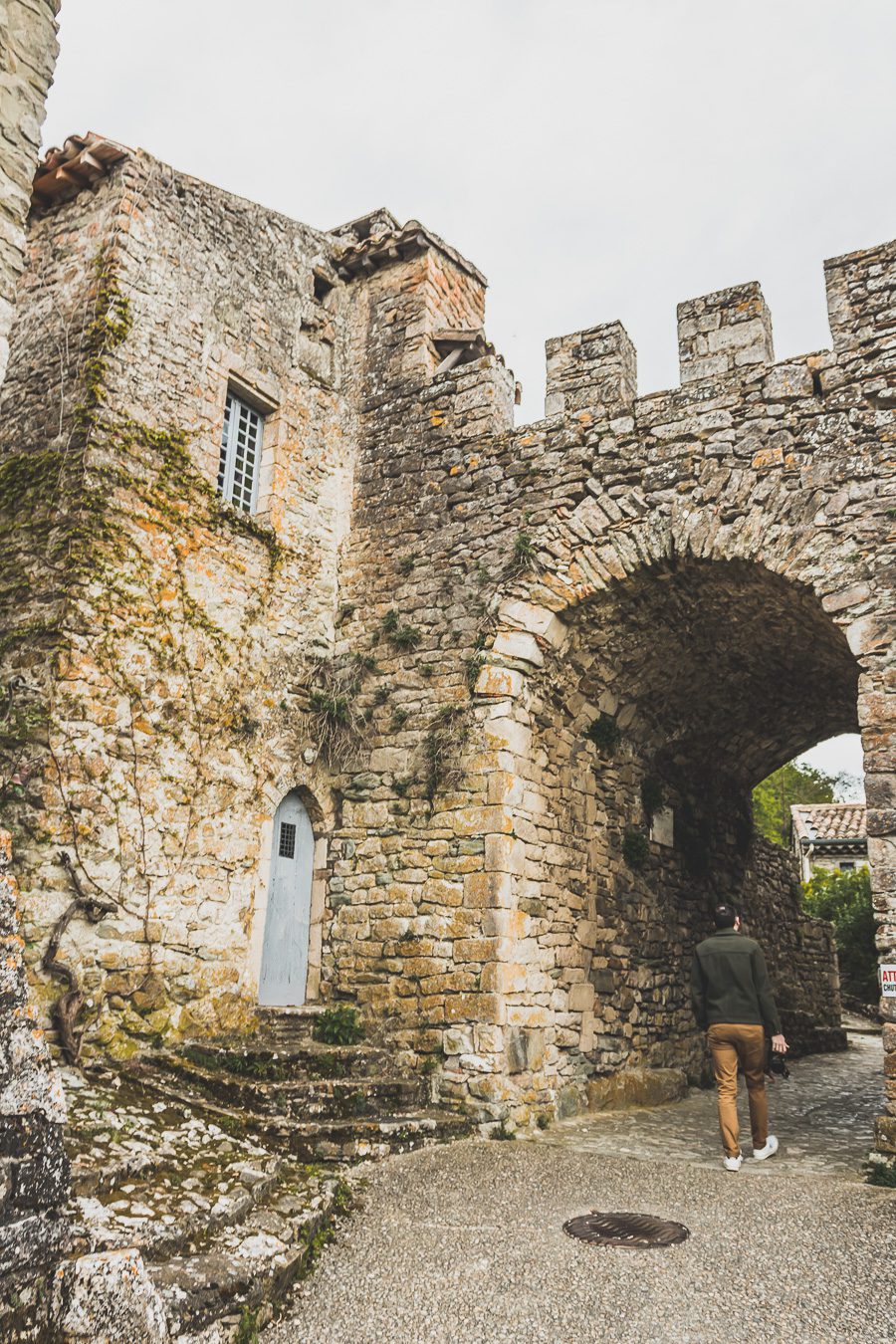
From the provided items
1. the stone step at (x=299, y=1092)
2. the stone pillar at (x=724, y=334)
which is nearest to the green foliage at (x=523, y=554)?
the stone pillar at (x=724, y=334)

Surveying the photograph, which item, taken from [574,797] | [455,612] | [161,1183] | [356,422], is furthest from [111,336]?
[161,1183]

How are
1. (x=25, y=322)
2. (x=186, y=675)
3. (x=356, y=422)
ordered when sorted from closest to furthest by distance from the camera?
(x=186, y=675) < (x=25, y=322) < (x=356, y=422)

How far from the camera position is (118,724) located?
636 centimetres

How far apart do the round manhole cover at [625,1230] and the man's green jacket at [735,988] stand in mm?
1554

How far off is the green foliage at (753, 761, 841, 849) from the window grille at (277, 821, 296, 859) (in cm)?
2479

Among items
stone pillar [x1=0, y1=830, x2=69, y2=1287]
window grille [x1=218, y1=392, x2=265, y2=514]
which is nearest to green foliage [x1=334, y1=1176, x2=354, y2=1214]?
stone pillar [x1=0, y1=830, x2=69, y2=1287]

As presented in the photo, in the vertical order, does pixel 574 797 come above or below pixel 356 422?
below

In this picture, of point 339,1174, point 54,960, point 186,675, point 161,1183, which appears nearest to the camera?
point 161,1183

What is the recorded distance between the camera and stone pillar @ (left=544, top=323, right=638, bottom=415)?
7.38 meters

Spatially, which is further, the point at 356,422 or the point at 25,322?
the point at 356,422

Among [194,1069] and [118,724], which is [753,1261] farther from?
[118,724]

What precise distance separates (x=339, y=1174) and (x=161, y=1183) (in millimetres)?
1119

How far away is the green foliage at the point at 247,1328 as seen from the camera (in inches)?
123

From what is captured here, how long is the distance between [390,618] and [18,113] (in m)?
4.80
